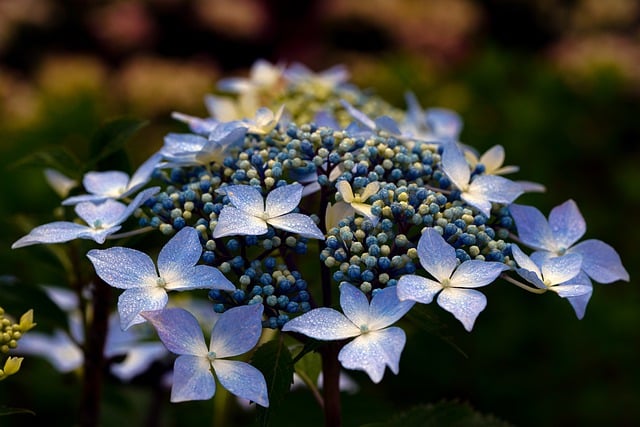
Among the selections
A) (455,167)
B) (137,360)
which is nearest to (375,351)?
(455,167)

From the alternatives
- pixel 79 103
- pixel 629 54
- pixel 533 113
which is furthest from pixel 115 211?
pixel 629 54

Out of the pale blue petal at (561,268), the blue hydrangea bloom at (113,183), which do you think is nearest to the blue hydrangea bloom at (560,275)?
the pale blue petal at (561,268)

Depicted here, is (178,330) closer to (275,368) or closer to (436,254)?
(275,368)

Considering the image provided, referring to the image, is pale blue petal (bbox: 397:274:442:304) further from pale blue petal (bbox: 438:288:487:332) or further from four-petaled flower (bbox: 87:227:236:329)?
four-petaled flower (bbox: 87:227:236:329)

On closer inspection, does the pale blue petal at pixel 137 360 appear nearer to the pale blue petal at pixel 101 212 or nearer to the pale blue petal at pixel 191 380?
the pale blue petal at pixel 101 212

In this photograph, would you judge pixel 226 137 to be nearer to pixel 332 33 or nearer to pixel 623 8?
pixel 623 8
